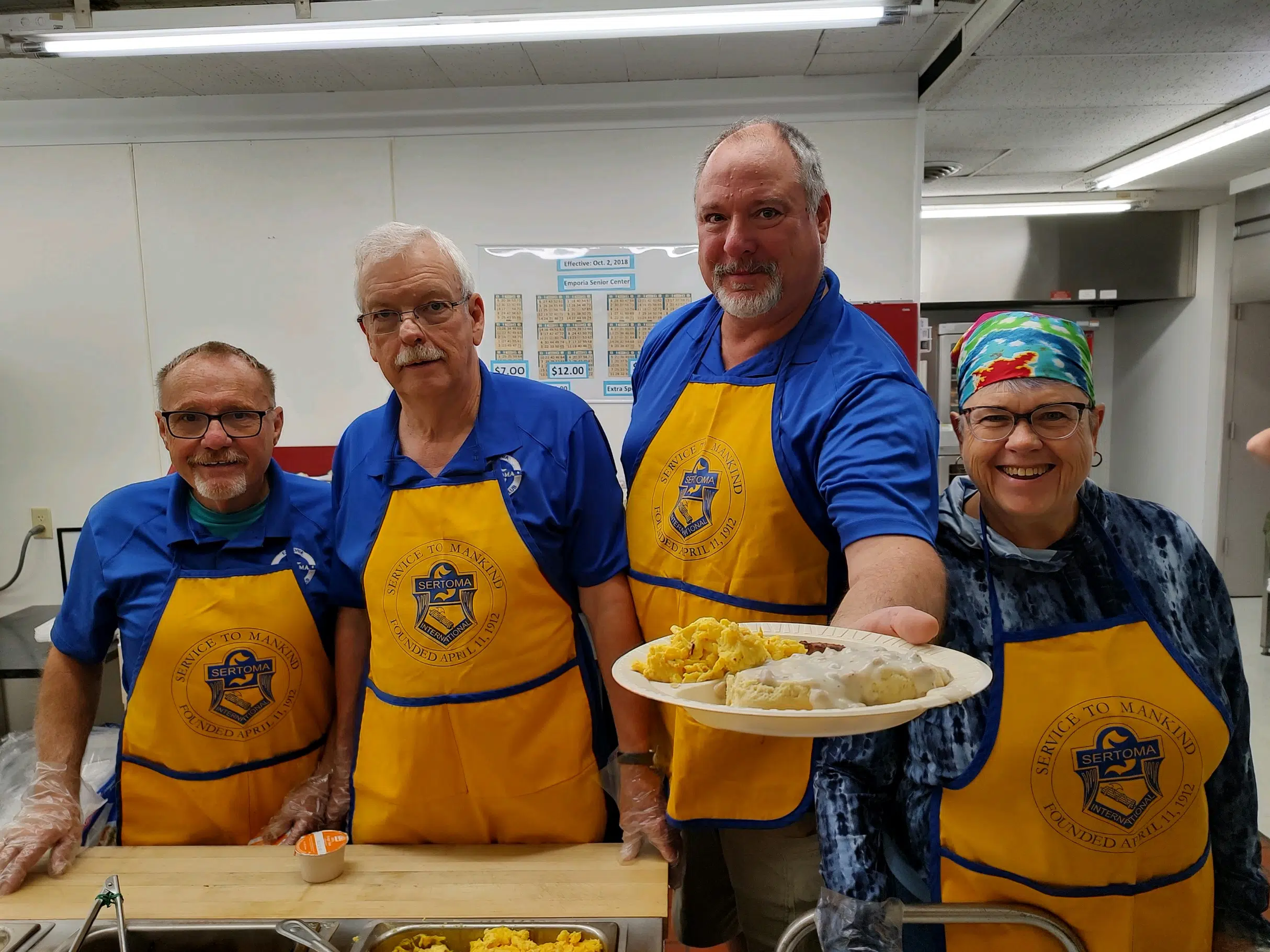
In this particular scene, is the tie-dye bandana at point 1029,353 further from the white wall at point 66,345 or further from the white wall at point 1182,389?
the white wall at point 1182,389

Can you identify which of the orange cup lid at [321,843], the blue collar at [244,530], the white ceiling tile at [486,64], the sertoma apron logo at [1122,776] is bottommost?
the orange cup lid at [321,843]

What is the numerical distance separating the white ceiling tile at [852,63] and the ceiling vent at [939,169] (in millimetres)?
1355

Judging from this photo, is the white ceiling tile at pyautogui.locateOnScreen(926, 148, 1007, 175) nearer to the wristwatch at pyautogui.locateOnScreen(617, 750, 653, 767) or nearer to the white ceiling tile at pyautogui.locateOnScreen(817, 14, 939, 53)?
the white ceiling tile at pyautogui.locateOnScreen(817, 14, 939, 53)

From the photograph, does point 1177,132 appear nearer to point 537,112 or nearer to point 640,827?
point 537,112

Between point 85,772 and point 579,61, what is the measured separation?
9.73ft

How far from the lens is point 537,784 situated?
1.53 metres

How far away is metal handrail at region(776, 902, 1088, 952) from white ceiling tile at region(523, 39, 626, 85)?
9.47ft

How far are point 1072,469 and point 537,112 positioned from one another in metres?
3.00

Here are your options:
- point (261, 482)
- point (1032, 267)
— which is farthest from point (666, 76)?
point (1032, 267)

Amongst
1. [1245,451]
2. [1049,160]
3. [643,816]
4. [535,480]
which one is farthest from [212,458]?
[1245,451]

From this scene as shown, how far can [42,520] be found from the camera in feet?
12.8

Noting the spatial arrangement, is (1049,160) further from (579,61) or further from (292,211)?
(292,211)

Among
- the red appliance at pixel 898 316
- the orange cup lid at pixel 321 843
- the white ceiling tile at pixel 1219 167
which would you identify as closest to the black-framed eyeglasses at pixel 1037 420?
the orange cup lid at pixel 321 843

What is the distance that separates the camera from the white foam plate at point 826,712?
0.82m
